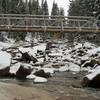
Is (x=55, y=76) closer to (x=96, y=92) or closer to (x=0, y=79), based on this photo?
(x=0, y=79)

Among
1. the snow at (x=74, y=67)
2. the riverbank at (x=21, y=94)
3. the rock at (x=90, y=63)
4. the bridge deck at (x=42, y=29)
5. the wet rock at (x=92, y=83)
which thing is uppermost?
the bridge deck at (x=42, y=29)

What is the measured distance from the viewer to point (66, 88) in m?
21.5

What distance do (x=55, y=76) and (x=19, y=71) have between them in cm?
265

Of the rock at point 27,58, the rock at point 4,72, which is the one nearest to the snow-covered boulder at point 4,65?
the rock at point 4,72

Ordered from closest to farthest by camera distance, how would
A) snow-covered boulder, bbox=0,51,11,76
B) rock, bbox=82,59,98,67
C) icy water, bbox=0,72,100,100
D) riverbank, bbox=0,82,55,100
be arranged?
riverbank, bbox=0,82,55,100 → icy water, bbox=0,72,100,100 → snow-covered boulder, bbox=0,51,11,76 → rock, bbox=82,59,98,67

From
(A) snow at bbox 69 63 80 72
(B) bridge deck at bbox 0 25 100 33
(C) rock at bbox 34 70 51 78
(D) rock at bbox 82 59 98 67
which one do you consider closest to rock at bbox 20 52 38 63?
(A) snow at bbox 69 63 80 72

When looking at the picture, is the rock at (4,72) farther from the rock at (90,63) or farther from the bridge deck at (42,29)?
the rock at (90,63)

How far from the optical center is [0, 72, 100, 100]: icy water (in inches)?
752

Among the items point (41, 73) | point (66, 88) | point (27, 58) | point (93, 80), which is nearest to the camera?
point (66, 88)

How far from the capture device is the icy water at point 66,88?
62.6ft

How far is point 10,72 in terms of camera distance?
85.9ft

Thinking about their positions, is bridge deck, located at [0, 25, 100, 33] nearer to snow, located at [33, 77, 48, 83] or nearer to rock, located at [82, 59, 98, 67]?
rock, located at [82, 59, 98, 67]

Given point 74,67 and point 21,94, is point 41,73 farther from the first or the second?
point 21,94

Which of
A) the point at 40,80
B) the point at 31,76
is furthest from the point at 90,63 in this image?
the point at 40,80
